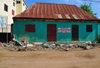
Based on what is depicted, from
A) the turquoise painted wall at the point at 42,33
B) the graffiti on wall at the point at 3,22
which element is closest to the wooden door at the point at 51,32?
the turquoise painted wall at the point at 42,33

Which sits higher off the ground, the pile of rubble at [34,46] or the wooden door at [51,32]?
the wooden door at [51,32]

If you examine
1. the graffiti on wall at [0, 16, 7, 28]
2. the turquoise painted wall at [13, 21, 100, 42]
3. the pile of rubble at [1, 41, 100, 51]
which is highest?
the graffiti on wall at [0, 16, 7, 28]

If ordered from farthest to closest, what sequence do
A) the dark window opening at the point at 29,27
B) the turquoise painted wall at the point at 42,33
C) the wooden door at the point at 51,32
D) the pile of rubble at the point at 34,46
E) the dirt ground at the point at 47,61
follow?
the wooden door at the point at 51,32 < the dark window opening at the point at 29,27 < the turquoise painted wall at the point at 42,33 < the pile of rubble at the point at 34,46 < the dirt ground at the point at 47,61

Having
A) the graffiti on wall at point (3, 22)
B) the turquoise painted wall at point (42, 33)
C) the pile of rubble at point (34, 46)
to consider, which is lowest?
the pile of rubble at point (34, 46)

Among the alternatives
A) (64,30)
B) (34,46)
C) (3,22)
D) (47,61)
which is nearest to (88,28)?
(64,30)

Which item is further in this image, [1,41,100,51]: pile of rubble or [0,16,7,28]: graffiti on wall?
[0,16,7,28]: graffiti on wall

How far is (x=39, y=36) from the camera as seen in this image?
945 cm

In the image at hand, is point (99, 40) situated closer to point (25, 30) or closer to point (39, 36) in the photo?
point (39, 36)

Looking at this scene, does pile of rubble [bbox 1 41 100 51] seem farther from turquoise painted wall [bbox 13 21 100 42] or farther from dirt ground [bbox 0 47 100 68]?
dirt ground [bbox 0 47 100 68]

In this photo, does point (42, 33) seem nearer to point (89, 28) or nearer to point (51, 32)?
point (51, 32)

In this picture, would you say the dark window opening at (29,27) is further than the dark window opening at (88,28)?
No

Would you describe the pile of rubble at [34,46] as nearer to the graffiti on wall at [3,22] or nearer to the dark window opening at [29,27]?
the dark window opening at [29,27]

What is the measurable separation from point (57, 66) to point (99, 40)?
9.43 meters

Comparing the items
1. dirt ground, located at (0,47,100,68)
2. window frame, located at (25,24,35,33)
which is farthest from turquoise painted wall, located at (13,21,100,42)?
dirt ground, located at (0,47,100,68)
